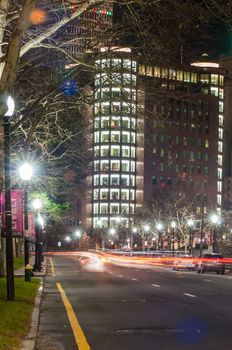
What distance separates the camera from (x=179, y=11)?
1512cm

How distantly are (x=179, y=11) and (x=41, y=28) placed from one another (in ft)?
14.1

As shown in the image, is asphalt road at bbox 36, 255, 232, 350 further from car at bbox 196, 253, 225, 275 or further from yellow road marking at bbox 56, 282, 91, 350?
car at bbox 196, 253, 225, 275

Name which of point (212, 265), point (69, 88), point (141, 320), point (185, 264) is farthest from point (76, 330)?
point (185, 264)

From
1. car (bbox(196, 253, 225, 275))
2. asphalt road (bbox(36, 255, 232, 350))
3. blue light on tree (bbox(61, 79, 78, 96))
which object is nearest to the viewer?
asphalt road (bbox(36, 255, 232, 350))

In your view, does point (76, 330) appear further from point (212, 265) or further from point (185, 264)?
point (185, 264)

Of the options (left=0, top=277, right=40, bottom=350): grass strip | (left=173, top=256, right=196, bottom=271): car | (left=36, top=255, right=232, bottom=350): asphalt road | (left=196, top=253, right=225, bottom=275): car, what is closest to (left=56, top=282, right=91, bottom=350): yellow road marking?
(left=36, top=255, right=232, bottom=350): asphalt road

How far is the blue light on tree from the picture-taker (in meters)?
22.9

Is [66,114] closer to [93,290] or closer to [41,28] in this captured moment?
[93,290]

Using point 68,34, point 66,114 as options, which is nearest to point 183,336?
point 68,34

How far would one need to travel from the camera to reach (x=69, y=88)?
76.4 feet

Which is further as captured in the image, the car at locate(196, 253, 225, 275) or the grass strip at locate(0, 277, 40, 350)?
the car at locate(196, 253, 225, 275)

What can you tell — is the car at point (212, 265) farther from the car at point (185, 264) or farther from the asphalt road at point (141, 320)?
the asphalt road at point (141, 320)

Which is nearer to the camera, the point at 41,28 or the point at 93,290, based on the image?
the point at 41,28

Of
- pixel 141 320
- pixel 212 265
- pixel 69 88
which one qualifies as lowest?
pixel 212 265
